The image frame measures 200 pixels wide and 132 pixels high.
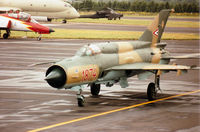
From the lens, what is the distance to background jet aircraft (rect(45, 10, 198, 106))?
16.8 m

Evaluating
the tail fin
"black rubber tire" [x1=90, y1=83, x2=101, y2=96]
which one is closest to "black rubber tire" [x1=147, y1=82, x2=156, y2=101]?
"black rubber tire" [x1=90, y1=83, x2=101, y2=96]

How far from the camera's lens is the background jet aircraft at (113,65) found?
16.8 meters

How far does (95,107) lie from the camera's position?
58.5 feet

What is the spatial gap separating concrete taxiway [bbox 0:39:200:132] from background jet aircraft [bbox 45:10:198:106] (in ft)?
2.69

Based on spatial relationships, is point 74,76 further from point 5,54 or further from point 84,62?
point 5,54

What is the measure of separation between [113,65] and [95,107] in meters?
1.91

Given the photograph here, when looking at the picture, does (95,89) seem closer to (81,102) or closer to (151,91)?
(151,91)

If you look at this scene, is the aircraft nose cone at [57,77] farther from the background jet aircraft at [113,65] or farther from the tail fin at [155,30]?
the tail fin at [155,30]

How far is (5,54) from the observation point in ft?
120

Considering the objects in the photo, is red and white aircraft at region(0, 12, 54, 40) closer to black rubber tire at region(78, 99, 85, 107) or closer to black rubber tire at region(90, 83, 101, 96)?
black rubber tire at region(90, 83, 101, 96)

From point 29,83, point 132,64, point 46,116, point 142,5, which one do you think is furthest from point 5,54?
point 142,5

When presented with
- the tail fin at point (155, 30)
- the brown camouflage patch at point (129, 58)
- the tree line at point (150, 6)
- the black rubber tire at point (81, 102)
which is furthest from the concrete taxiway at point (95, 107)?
the tree line at point (150, 6)

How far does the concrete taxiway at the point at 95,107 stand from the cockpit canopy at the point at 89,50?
5.89ft

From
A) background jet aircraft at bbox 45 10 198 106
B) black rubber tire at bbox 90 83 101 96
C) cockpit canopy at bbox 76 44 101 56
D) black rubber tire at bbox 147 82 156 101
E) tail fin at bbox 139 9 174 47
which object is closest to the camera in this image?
background jet aircraft at bbox 45 10 198 106
